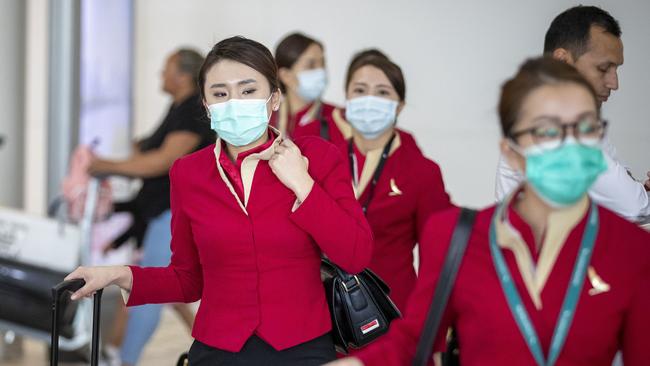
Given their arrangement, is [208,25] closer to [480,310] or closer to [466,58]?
[466,58]

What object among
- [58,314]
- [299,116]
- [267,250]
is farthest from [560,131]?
[299,116]

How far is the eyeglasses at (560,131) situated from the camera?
79.7 inches

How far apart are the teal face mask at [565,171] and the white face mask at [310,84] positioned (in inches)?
130

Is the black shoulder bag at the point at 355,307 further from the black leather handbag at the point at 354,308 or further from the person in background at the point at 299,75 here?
the person in background at the point at 299,75

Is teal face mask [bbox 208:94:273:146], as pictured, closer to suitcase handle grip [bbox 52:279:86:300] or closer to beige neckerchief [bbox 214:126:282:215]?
beige neckerchief [bbox 214:126:282:215]

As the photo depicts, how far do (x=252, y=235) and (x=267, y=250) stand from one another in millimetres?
58

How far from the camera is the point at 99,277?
9.11ft

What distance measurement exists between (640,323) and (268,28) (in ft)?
18.7

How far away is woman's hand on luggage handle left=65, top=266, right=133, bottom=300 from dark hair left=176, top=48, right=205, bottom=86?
9.69 feet

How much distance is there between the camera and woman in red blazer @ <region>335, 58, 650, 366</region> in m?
1.99

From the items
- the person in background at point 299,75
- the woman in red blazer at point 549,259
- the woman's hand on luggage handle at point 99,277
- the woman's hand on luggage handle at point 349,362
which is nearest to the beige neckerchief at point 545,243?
the woman in red blazer at point 549,259

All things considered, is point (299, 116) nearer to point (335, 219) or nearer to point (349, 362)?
point (335, 219)

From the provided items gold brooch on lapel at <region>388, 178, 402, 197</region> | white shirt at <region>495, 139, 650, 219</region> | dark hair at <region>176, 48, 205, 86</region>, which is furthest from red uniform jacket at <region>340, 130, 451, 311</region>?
dark hair at <region>176, 48, 205, 86</region>

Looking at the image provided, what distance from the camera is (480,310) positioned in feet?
6.75
